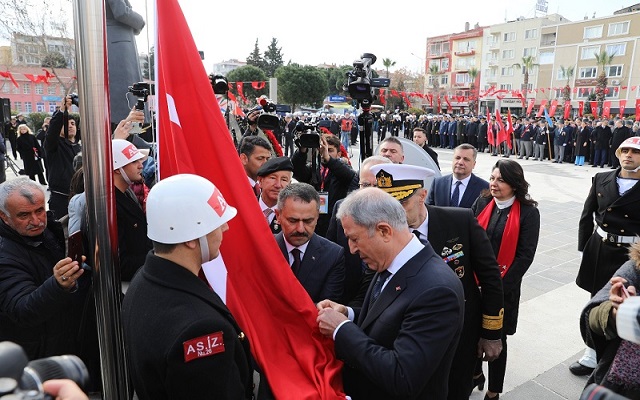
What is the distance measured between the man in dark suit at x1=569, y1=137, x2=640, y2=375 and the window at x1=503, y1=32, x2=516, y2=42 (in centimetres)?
7141

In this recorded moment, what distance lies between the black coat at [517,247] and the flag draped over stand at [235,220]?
201 cm

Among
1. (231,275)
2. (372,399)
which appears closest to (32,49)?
(231,275)

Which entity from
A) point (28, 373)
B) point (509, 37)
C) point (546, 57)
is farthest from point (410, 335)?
point (509, 37)

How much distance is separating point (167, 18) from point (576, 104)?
64542 mm

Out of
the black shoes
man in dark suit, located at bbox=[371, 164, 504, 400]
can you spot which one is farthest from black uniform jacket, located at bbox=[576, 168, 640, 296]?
man in dark suit, located at bbox=[371, 164, 504, 400]

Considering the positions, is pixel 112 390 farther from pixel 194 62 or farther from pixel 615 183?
pixel 615 183

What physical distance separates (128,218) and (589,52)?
67.0 meters

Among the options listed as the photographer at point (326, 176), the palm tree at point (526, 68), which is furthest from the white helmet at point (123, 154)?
the palm tree at point (526, 68)

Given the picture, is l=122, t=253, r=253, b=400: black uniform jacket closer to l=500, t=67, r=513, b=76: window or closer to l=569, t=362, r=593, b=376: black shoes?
l=569, t=362, r=593, b=376: black shoes

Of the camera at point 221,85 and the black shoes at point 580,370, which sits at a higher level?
the camera at point 221,85

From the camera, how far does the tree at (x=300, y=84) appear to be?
4262cm

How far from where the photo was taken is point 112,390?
1711 mm

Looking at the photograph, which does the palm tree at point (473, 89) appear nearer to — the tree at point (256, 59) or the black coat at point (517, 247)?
the tree at point (256, 59)

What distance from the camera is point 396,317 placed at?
71.8 inches
